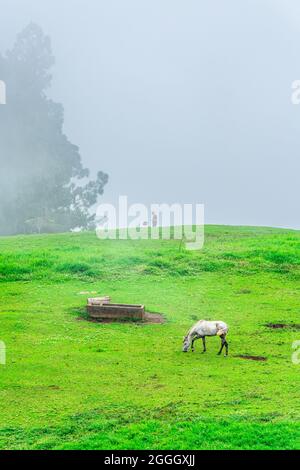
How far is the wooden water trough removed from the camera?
2656 centimetres

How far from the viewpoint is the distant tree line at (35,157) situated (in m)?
79.7

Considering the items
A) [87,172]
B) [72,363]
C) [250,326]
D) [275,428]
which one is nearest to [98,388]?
[72,363]

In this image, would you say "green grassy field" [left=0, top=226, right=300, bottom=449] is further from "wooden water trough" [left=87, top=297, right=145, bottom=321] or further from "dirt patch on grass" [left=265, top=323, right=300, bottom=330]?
"wooden water trough" [left=87, top=297, right=145, bottom=321]

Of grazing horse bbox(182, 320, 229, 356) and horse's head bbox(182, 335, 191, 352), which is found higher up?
grazing horse bbox(182, 320, 229, 356)

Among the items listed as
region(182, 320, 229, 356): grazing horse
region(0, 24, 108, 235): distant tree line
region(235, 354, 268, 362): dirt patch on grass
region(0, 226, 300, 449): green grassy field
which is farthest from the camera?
region(0, 24, 108, 235): distant tree line

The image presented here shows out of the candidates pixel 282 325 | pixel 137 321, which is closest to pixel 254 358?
pixel 282 325

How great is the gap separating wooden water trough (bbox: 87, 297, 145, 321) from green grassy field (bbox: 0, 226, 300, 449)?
2.07 ft

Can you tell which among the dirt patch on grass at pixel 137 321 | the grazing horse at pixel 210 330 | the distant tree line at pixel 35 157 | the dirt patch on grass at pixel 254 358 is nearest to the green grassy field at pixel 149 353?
the dirt patch on grass at pixel 254 358

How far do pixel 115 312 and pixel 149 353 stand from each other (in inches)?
185

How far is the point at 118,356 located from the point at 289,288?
45.5 feet

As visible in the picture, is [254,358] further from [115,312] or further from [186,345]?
[115,312]

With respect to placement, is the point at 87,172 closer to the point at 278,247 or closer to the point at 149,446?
the point at 278,247

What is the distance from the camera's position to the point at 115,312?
87.9 feet

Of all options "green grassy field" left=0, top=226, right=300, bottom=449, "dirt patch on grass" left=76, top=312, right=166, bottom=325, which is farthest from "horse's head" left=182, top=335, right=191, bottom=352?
"dirt patch on grass" left=76, top=312, right=166, bottom=325
